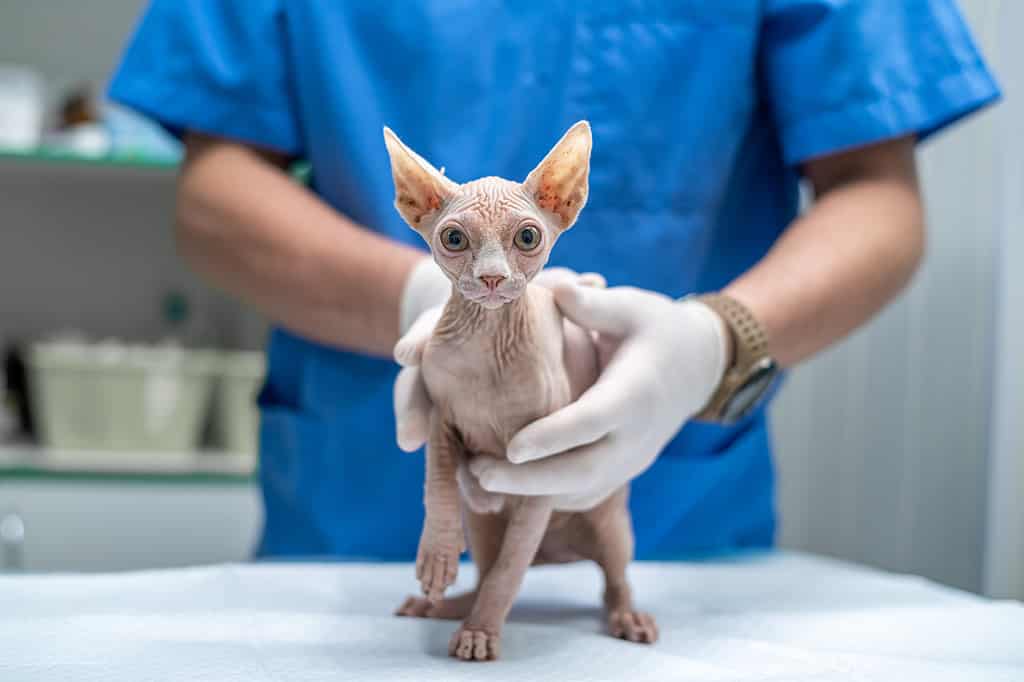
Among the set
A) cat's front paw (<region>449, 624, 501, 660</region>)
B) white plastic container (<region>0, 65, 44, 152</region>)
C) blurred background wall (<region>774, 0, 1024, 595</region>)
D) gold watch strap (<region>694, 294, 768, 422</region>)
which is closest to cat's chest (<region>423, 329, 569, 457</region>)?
cat's front paw (<region>449, 624, 501, 660</region>)

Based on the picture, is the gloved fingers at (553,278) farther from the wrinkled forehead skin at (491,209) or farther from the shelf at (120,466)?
the shelf at (120,466)

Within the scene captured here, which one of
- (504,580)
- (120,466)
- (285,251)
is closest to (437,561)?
(504,580)

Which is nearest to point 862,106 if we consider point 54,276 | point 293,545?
point 293,545

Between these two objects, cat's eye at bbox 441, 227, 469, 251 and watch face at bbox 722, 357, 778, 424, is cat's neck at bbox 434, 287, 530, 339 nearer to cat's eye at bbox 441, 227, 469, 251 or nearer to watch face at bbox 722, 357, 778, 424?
cat's eye at bbox 441, 227, 469, 251

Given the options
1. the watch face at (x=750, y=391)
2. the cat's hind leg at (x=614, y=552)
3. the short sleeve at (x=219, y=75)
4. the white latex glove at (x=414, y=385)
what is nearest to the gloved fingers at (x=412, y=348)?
the white latex glove at (x=414, y=385)

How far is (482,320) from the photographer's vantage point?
688 millimetres

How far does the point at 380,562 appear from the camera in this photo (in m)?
1.12

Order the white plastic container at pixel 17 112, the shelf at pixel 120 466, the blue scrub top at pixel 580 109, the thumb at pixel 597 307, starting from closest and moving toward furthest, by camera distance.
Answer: the thumb at pixel 597 307
the blue scrub top at pixel 580 109
the shelf at pixel 120 466
the white plastic container at pixel 17 112

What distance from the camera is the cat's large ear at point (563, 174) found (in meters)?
0.66

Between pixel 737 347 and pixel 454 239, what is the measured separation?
0.37m

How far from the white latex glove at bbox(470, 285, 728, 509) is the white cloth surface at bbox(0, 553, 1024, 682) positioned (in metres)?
0.13

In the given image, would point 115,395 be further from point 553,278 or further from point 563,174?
point 563,174

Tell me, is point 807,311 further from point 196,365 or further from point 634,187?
point 196,365

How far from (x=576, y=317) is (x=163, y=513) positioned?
129 cm
